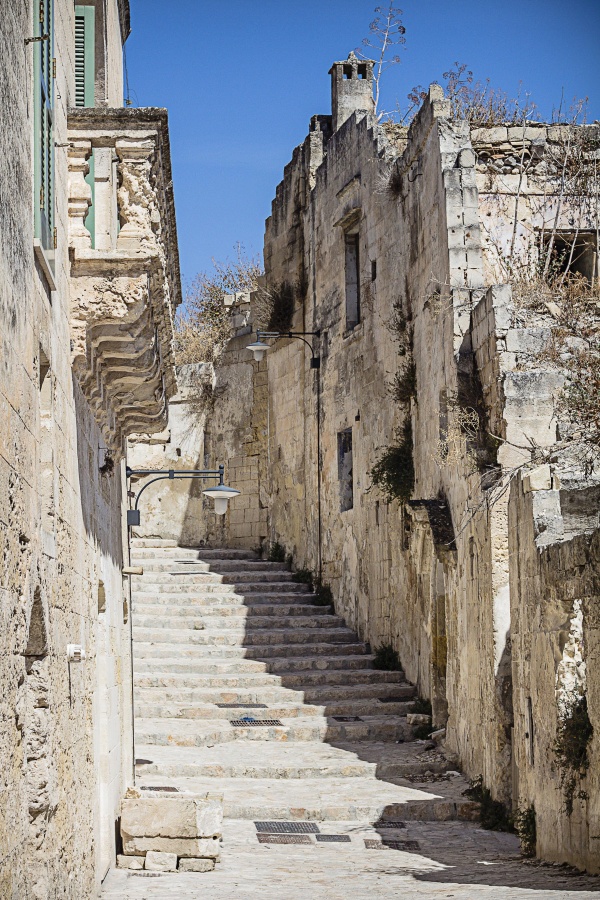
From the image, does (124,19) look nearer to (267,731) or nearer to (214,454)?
(267,731)

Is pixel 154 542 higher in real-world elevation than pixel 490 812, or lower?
higher

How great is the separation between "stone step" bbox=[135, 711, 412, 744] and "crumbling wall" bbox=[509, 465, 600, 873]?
4398 millimetres

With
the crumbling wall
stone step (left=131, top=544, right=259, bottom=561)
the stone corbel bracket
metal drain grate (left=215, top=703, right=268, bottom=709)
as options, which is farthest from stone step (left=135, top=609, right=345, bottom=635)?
the stone corbel bracket

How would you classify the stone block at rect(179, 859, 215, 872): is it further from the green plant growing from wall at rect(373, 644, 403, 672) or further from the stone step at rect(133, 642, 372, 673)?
the green plant growing from wall at rect(373, 644, 403, 672)

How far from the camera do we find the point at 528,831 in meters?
10.1

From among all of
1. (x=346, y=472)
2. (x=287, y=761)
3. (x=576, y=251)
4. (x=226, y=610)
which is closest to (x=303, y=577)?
(x=346, y=472)

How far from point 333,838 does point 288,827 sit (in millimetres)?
559

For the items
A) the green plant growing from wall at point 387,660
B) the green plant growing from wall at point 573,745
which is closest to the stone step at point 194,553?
the green plant growing from wall at point 387,660

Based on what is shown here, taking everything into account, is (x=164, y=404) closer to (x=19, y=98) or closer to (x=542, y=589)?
(x=542, y=589)

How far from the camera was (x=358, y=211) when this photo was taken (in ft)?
63.7

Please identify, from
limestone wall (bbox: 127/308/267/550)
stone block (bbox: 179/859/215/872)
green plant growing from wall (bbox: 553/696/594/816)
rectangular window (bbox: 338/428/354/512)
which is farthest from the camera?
limestone wall (bbox: 127/308/267/550)

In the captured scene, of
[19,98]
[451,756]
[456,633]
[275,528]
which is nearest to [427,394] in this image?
[456,633]

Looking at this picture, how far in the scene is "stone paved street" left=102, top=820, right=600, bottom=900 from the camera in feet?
28.1

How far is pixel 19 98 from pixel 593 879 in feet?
20.3
